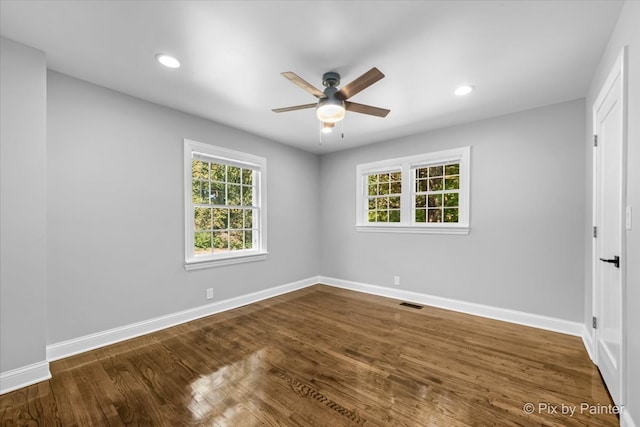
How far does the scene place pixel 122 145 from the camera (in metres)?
2.92

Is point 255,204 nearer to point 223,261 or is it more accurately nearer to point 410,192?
point 223,261

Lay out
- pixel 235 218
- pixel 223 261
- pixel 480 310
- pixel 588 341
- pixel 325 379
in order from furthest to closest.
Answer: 1. pixel 235 218
2. pixel 223 261
3. pixel 480 310
4. pixel 588 341
5. pixel 325 379

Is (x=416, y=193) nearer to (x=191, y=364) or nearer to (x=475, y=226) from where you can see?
(x=475, y=226)

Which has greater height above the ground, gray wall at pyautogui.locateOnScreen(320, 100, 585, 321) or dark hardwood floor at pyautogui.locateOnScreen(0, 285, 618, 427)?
gray wall at pyautogui.locateOnScreen(320, 100, 585, 321)

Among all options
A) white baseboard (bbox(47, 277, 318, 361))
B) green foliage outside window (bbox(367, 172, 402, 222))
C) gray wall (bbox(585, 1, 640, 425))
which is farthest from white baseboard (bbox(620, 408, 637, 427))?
white baseboard (bbox(47, 277, 318, 361))

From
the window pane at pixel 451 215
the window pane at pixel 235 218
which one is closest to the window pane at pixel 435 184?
the window pane at pixel 451 215

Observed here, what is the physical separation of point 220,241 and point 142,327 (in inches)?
54.0

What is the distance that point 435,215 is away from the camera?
412cm

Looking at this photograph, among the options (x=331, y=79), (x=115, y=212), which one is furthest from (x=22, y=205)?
(x=331, y=79)

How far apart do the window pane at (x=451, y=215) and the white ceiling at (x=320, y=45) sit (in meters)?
1.48

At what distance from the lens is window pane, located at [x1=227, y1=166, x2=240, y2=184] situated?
407cm

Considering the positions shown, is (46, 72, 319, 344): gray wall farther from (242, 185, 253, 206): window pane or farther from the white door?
the white door

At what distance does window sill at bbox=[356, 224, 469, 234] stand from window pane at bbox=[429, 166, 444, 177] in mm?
801

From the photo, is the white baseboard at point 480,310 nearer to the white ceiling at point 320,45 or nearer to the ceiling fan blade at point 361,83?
the white ceiling at point 320,45
